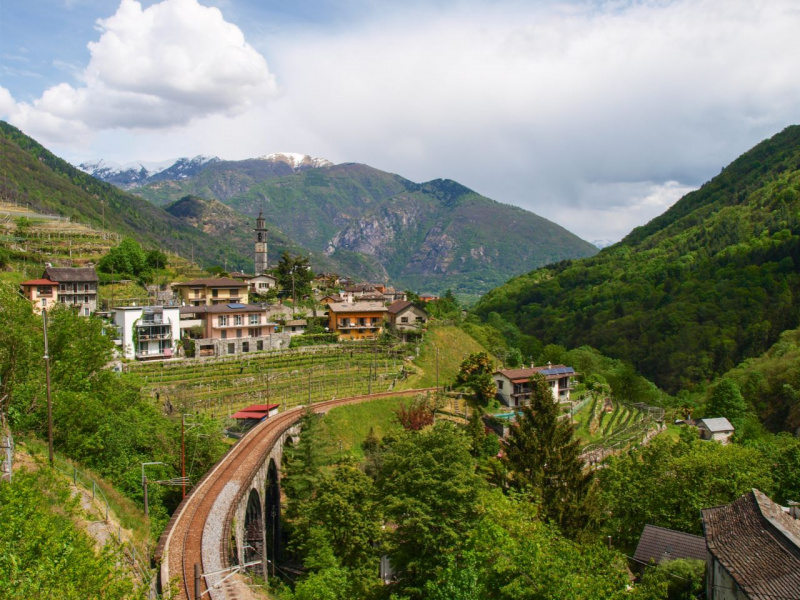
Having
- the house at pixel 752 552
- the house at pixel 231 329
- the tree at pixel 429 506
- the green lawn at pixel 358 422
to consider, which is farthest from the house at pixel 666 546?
the house at pixel 231 329

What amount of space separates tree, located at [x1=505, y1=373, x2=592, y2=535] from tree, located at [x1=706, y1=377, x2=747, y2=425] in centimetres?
3489

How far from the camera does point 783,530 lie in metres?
15.7

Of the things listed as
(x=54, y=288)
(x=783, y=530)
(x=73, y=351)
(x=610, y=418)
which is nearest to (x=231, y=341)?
(x=54, y=288)

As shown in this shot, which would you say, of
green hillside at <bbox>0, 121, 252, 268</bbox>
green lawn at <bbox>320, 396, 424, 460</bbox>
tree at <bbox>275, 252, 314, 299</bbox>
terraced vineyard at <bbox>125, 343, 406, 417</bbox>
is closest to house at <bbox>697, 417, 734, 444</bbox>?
green lawn at <bbox>320, 396, 424, 460</bbox>

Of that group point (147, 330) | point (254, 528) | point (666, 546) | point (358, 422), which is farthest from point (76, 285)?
point (666, 546)

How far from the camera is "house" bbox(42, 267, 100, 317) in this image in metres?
57.9

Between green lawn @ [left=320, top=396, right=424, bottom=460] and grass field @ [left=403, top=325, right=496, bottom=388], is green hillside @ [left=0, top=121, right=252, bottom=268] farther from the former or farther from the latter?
green lawn @ [left=320, top=396, right=424, bottom=460]

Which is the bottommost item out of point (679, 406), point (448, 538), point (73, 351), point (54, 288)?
point (679, 406)

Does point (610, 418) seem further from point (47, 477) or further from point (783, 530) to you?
point (47, 477)

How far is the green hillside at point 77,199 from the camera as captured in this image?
395 ft

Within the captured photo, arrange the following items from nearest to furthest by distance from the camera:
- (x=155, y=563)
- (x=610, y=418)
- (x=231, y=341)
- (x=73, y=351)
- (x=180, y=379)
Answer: (x=155, y=563)
(x=73, y=351)
(x=180, y=379)
(x=610, y=418)
(x=231, y=341)

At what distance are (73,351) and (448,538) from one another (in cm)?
2074

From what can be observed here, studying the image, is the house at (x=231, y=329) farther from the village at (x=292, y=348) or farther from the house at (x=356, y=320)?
the house at (x=356, y=320)

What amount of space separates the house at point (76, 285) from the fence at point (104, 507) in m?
42.8
